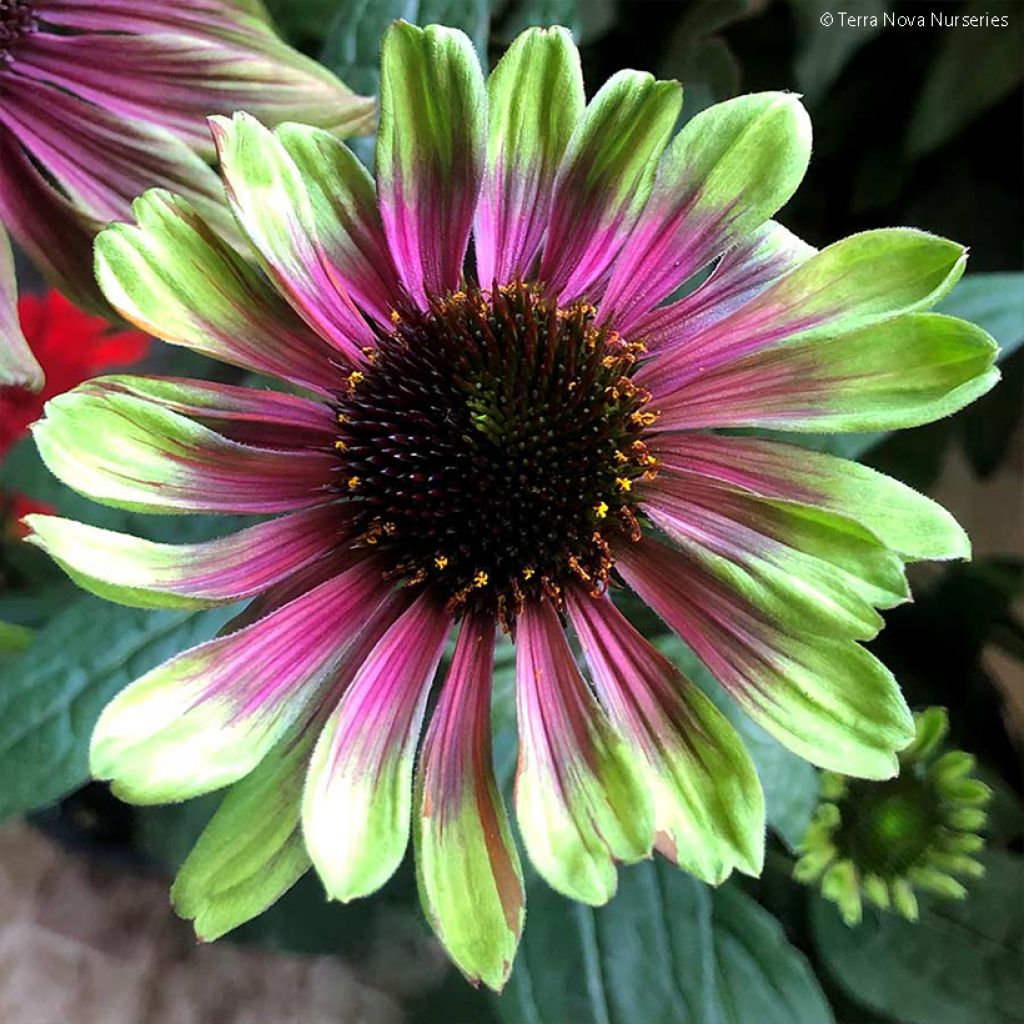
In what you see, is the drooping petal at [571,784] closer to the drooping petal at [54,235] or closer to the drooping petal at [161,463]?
the drooping petal at [161,463]

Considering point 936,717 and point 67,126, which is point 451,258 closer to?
point 67,126

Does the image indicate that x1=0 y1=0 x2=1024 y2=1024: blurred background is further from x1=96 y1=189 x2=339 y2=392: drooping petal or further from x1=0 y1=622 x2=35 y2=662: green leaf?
x1=96 y1=189 x2=339 y2=392: drooping petal

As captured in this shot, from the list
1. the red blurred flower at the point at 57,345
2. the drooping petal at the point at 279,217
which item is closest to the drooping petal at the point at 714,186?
the drooping petal at the point at 279,217

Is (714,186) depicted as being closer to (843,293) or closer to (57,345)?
(843,293)

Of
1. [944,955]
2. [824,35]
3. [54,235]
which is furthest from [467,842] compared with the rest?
[824,35]

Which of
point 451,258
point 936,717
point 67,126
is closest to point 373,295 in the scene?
point 451,258

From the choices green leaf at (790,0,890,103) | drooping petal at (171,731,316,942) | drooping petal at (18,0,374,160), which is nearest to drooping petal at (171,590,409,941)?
drooping petal at (171,731,316,942)
